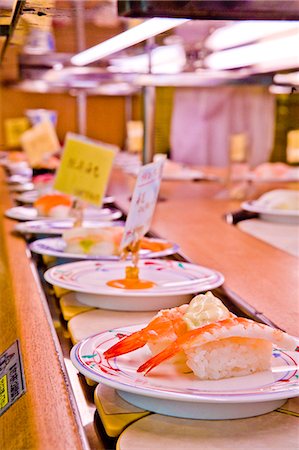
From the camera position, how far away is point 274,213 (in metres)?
2.88

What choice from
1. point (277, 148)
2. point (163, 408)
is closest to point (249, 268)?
point (163, 408)

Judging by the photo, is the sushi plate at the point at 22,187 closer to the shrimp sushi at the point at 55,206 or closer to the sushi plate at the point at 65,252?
the shrimp sushi at the point at 55,206

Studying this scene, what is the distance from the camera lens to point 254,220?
2.95 metres

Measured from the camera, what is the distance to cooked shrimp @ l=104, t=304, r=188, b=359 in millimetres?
1132

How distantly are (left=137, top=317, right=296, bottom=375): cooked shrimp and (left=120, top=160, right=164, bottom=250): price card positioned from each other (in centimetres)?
54

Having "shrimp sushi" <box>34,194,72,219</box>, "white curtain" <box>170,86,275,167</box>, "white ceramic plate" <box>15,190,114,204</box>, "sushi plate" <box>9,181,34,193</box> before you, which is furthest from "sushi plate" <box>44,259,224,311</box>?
"white curtain" <box>170,86,275,167</box>

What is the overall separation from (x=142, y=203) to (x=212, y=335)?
24.6 inches

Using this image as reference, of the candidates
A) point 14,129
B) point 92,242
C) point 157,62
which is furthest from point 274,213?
point 14,129

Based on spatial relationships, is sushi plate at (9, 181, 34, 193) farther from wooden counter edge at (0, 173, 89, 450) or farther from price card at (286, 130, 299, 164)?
wooden counter edge at (0, 173, 89, 450)

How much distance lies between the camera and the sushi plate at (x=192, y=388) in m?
1.00

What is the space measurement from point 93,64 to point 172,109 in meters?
A: 4.45

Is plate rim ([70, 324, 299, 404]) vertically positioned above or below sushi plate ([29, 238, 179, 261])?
above

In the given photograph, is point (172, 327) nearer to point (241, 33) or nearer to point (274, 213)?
point (241, 33)

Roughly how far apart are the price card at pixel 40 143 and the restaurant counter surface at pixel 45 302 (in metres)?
0.61
